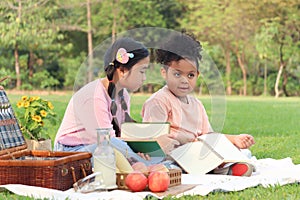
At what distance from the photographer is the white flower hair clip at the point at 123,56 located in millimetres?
3723

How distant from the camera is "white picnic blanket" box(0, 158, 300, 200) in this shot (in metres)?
3.08

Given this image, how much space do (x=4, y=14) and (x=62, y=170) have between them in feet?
59.4

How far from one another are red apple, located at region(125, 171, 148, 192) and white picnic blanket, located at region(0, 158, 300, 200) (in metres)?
0.08

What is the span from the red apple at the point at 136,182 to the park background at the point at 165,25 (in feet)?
55.2

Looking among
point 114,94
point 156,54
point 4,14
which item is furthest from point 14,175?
point 4,14

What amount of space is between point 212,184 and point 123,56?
0.89 metres

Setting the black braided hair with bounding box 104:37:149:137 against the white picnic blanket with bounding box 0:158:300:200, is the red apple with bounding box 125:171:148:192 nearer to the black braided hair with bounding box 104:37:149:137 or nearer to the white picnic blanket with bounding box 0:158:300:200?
the white picnic blanket with bounding box 0:158:300:200

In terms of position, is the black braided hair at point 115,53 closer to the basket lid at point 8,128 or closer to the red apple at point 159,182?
the basket lid at point 8,128

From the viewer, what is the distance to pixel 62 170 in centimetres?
327

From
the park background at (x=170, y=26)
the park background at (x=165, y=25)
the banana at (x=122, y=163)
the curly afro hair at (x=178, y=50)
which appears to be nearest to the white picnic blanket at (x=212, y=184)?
the banana at (x=122, y=163)

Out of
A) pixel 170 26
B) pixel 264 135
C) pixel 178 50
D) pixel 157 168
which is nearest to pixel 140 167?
pixel 157 168

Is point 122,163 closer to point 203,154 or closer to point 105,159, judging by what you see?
point 105,159

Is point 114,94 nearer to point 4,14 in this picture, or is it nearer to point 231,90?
point 4,14

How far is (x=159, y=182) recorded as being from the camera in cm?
320
